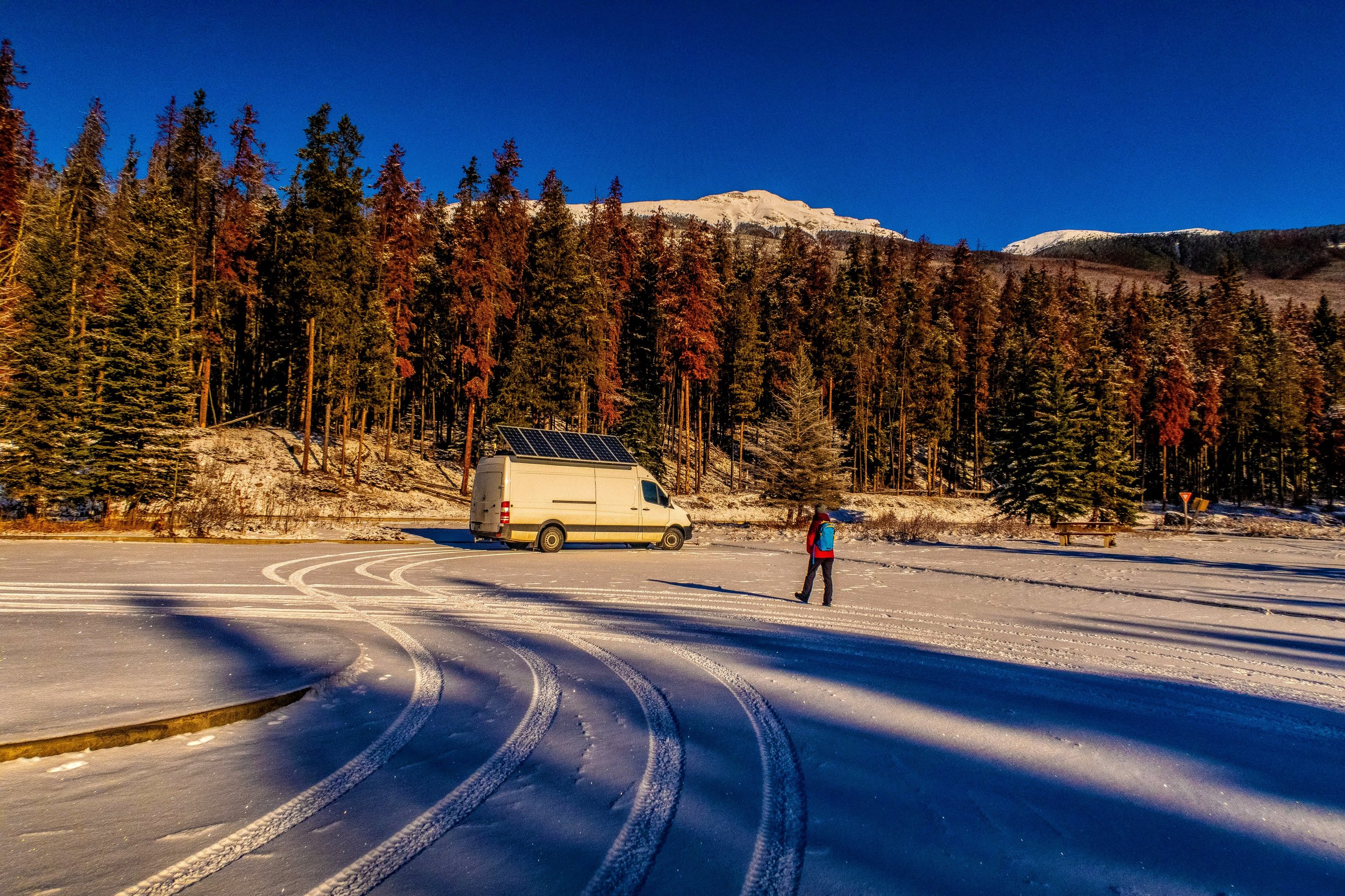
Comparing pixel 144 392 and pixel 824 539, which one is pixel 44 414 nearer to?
pixel 144 392

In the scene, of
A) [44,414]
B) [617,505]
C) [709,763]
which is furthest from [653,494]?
[44,414]

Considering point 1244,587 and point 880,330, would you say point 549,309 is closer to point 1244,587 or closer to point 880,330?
point 880,330

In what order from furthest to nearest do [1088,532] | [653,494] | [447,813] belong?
[1088,532]
[653,494]
[447,813]

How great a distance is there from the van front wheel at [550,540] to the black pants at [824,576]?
31.0 ft

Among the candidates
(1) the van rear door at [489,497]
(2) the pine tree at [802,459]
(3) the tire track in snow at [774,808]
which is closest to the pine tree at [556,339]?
(2) the pine tree at [802,459]

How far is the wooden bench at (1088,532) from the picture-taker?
25.1m

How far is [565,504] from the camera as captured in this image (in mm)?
18641

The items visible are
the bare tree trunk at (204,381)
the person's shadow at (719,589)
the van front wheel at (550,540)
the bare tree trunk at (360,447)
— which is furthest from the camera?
the bare tree trunk at (204,381)

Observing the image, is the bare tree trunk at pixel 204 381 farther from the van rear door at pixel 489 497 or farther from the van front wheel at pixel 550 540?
the van front wheel at pixel 550 540

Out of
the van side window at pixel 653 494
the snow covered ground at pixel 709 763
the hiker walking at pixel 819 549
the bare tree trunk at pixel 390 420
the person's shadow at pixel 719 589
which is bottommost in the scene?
the person's shadow at pixel 719 589

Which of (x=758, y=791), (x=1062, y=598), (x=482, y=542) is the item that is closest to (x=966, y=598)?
(x=1062, y=598)

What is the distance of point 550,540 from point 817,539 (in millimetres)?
9848

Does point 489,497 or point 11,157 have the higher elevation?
point 11,157

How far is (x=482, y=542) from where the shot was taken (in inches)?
832
